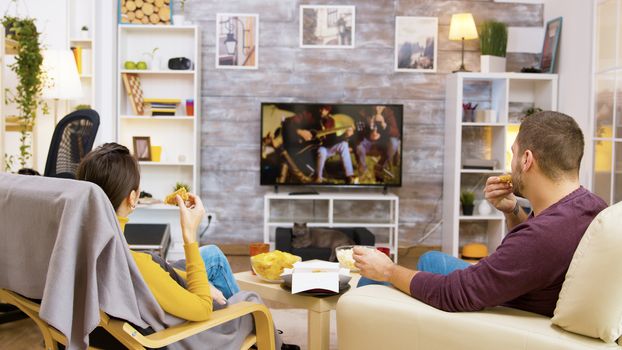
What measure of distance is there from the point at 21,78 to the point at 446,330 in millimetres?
4535

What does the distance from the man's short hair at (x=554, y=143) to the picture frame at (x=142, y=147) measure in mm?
4607

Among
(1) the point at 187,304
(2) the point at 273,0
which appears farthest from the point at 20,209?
(2) the point at 273,0

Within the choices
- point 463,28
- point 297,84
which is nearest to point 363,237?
point 297,84

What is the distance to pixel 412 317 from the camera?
6.79 ft

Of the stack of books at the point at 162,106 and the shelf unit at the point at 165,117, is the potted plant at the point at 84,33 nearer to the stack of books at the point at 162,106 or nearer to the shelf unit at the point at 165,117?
the shelf unit at the point at 165,117

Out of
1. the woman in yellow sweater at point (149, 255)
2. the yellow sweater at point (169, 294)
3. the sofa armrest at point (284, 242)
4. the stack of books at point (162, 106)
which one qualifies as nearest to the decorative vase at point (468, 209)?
the sofa armrest at point (284, 242)

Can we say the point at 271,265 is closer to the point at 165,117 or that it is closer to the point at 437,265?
the point at 437,265

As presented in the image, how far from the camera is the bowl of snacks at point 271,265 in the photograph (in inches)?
113

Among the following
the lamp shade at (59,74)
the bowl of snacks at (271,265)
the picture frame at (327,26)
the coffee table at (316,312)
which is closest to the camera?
the coffee table at (316,312)

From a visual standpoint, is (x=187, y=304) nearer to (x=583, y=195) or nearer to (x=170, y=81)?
(x=583, y=195)

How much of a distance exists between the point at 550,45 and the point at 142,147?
3540 mm

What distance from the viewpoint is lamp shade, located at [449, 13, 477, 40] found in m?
6.21

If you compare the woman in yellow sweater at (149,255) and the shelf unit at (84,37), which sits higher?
the shelf unit at (84,37)

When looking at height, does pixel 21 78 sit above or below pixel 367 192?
above
